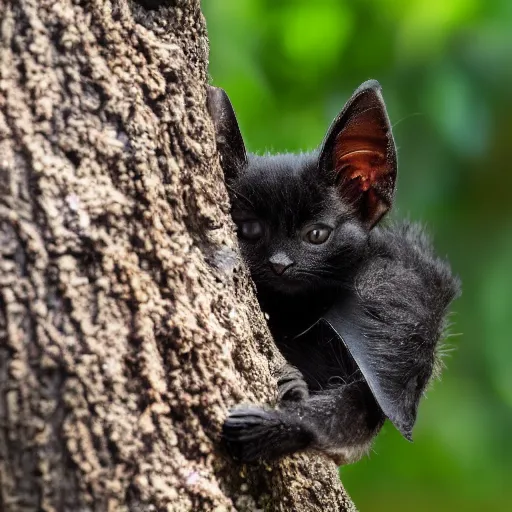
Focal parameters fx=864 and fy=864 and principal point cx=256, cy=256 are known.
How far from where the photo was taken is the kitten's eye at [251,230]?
10.6ft

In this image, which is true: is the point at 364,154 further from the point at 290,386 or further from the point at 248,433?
the point at 248,433

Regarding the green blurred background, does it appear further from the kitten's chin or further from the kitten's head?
the kitten's chin

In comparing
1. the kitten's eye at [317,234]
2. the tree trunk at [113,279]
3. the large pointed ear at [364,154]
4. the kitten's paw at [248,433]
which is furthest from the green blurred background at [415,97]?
the kitten's paw at [248,433]

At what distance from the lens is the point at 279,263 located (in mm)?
3100

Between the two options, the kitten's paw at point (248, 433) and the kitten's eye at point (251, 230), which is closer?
the kitten's paw at point (248, 433)

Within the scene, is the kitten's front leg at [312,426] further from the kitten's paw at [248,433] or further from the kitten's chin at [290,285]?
the kitten's chin at [290,285]

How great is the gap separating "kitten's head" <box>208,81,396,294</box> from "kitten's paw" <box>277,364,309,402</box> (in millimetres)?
392

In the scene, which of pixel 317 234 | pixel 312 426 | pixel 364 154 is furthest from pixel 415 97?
pixel 312 426

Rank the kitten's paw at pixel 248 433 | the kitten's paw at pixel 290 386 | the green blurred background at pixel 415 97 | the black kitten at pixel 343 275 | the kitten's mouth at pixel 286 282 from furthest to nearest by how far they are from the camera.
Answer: the green blurred background at pixel 415 97, the kitten's mouth at pixel 286 282, the black kitten at pixel 343 275, the kitten's paw at pixel 290 386, the kitten's paw at pixel 248 433

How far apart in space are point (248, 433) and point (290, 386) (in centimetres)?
45

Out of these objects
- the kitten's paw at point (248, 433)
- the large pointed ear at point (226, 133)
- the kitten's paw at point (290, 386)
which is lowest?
the kitten's paw at point (248, 433)

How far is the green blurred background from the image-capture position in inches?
221

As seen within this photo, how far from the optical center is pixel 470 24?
5703 mm

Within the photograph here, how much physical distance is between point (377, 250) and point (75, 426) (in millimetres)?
1652
